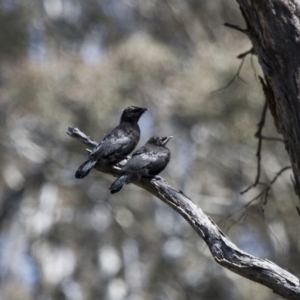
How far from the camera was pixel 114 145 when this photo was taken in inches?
282

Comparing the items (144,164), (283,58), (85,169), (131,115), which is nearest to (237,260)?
(283,58)

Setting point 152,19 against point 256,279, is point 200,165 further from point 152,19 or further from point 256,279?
point 256,279

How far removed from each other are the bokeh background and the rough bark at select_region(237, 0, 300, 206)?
11876 mm

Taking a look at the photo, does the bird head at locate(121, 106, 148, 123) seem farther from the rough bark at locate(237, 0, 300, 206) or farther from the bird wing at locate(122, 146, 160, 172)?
the rough bark at locate(237, 0, 300, 206)

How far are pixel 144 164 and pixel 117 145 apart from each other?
1.92 feet

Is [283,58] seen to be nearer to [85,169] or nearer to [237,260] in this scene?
[237,260]

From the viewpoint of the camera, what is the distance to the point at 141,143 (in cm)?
1833

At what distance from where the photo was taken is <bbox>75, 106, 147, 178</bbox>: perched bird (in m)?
6.86

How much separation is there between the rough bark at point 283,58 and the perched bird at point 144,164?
1.21 m

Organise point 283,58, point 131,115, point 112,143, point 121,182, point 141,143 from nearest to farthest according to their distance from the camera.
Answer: point 283,58 → point 121,182 → point 112,143 → point 131,115 → point 141,143

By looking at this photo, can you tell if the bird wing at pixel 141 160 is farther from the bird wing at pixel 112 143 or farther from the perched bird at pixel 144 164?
the bird wing at pixel 112 143

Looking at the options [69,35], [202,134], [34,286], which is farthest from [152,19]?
[34,286]

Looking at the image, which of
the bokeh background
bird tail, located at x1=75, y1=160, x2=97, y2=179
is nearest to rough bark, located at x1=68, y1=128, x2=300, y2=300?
bird tail, located at x1=75, y1=160, x2=97, y2=179

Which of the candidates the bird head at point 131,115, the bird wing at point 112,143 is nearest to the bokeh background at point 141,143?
the bird head at point 131,115
